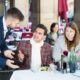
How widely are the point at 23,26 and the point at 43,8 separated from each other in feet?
1.60

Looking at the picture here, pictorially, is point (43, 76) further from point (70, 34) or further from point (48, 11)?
point (48, 11)

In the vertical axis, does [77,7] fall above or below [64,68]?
above

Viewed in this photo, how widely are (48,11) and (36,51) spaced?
144 cm

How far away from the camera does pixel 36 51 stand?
12.5ft

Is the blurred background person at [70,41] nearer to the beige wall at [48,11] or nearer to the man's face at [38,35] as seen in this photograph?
the man's face at [38,35]

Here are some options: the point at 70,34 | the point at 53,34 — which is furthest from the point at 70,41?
the point at 53,34

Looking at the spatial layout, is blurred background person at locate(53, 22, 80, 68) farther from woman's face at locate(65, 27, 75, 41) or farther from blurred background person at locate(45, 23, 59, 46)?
blurred background person at locate(45, 23, 59, 46)

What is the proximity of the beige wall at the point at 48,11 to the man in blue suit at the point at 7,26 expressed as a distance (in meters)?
1.39

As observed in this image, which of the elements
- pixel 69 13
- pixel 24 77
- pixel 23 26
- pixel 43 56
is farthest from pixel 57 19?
pixel 24 77

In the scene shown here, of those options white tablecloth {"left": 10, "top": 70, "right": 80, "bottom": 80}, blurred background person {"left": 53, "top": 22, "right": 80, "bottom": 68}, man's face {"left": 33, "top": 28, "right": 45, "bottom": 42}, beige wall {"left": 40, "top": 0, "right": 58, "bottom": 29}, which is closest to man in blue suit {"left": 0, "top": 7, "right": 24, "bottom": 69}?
man's face {"left": 33, "top": 28, "right": 45, "bottom": 42}

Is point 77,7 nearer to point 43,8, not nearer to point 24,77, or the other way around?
point 43,8

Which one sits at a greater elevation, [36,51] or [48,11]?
[48,11]

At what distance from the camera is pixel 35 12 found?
5.04 metres

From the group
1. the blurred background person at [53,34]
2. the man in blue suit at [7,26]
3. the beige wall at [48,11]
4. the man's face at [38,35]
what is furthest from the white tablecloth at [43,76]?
the beige wall at [48,11]
